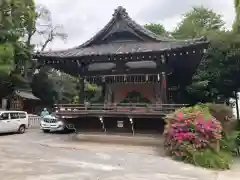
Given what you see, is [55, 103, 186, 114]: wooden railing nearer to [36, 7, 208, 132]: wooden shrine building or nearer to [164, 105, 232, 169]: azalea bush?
[36, 7, 208, 132]: wooden shrine building

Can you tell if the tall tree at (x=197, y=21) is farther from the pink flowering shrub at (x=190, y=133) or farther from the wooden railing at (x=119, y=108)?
the pink flowering shrub at (x=190, y=133)

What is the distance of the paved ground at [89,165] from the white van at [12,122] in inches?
197

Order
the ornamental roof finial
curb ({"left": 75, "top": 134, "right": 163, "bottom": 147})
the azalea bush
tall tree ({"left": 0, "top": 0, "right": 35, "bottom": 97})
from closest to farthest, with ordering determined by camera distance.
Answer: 1. the azalea bush
2. curb ({"left": 75, "top": 134, "right": 163, "bottom": 147})
3. the ornamental roof finial
4. tall tree ({"left": 0, "top": 0, "right": 35, "bottom": 97})

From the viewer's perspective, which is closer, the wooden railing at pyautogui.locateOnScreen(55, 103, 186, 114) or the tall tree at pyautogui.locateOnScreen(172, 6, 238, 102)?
the wooden railing at pyautogui.locateOnScreen(55, 103, 186, 114)

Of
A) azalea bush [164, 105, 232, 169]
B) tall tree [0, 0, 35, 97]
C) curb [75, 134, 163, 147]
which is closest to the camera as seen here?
azalea bush [164, 105, 232, 169]

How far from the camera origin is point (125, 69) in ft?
53.8

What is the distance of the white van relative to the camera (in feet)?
60.6

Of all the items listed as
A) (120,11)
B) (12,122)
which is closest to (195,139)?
(120,11)

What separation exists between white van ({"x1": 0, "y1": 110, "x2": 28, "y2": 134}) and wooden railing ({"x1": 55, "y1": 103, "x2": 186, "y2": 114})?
4.48 meters

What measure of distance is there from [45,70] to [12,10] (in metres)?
16.5

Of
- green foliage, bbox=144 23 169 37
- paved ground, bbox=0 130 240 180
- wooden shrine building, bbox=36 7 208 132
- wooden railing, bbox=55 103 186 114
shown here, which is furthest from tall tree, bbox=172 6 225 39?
paved ground, bbox=0 130 240 180

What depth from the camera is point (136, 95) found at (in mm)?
17219

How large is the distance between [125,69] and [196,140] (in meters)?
6.62

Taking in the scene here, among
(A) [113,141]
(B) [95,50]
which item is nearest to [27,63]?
(B) [95,50]
